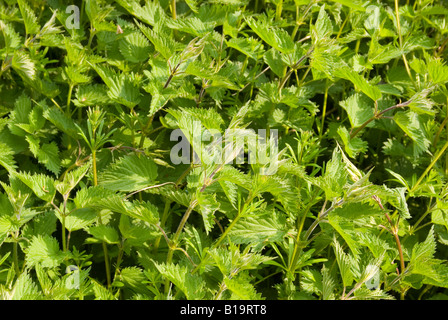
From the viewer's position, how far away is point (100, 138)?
1.31 metres

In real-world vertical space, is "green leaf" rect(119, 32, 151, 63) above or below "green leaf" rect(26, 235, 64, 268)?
above

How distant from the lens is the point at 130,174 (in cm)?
132

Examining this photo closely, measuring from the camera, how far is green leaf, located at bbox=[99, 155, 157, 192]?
1295mm

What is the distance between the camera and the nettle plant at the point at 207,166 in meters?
1.21

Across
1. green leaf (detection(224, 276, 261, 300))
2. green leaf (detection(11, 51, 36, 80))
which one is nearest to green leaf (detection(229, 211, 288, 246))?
green leaf (detection(224, 276, 261, 300))

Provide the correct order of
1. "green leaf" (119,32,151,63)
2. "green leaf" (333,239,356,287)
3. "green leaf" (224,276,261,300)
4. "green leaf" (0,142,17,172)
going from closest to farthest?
"green leaf" (224,276,261,300), "green leaf" (333,239,356,287), "green leaf" (0,142,17,172), "green leaf" (119,32,151,63)

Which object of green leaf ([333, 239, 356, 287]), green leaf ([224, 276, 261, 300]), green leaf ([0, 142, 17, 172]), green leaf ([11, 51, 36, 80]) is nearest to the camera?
green leaf ([224, 276, 261, 300])

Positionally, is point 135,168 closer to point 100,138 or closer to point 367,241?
point 100,138

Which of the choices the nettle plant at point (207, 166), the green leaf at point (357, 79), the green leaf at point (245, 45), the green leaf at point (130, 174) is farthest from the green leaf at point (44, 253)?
the green leaf at point (357, 79)

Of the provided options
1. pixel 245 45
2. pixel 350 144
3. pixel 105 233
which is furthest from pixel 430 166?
pixel 105 233

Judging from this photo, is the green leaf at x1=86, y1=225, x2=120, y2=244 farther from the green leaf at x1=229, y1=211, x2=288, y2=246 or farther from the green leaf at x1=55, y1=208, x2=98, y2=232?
the green leaf at x1=229, y1=211, x2=288, y2=246

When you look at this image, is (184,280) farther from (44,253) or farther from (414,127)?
(414,127)
